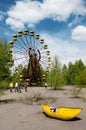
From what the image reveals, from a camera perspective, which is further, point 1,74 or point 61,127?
point 1,74

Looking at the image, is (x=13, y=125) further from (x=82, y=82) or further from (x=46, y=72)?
(x=82, y=82)

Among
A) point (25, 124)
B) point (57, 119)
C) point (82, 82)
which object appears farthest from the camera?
point (82, 82)

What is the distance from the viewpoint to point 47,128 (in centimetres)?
1492

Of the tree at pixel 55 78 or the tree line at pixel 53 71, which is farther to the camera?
the tree at pixel 55 78

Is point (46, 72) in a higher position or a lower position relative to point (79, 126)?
higher

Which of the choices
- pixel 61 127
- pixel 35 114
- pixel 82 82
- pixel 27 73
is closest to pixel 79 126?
pixel 61 127

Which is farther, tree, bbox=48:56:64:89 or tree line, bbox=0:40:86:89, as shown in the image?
tree, bbox=48:56:64:89

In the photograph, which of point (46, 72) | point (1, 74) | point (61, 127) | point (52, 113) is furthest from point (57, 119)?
point (46, 72)

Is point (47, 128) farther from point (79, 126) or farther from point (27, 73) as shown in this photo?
point (27, 73)

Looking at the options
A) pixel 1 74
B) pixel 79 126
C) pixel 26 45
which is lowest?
pixel 79 126

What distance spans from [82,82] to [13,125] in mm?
52830

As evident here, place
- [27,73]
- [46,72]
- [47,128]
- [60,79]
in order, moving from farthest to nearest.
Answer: [27,73]
[46,72]
[60,79]
[47,128]

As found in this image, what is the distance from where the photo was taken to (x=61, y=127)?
597 inches

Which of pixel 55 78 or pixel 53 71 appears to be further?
pixel 53 71
